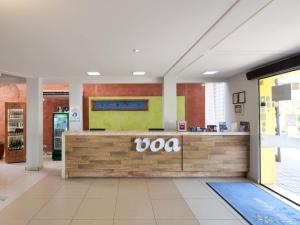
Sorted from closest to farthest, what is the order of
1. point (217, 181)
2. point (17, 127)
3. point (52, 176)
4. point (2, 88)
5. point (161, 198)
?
1. point (161, 198)
2. point (217, 181)
3. point (52, 176)
4. point (17, 127)
5. point (2, 88)

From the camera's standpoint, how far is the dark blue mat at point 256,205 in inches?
156

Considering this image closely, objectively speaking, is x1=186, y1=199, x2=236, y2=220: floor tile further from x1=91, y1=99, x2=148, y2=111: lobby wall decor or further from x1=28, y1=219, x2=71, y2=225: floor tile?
x1=91, y1=99, x2=148, y2=111: lobby wall decor

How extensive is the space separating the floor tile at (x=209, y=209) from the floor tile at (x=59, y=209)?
76.9 inches

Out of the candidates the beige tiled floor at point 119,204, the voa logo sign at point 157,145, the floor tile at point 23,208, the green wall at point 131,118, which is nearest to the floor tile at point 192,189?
the beige tiled floor at point 119,204

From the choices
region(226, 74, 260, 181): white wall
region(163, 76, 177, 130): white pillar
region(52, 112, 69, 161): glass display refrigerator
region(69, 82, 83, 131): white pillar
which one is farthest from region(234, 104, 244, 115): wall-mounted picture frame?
region(52, 112, 69, 161): glass display refrigerator

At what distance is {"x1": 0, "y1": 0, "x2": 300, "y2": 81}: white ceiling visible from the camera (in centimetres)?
278

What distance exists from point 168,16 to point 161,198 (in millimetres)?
3297

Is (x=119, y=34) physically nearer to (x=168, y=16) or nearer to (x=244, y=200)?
(x=168, y=16)

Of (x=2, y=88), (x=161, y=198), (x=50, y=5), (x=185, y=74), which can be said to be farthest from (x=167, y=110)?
(x=2, y=88)

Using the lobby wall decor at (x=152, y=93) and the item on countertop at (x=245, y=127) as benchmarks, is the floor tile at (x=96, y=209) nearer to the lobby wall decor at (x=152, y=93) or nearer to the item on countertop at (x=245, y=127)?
the item on countertop at (x=245, y=127)

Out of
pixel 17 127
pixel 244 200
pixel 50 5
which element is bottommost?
pixel 244 200

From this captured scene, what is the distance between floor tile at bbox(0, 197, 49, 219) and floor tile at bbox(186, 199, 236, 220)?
256 centimetres

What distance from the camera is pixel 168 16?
121 inches

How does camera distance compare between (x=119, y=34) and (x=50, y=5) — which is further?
(x=119, y=34)
